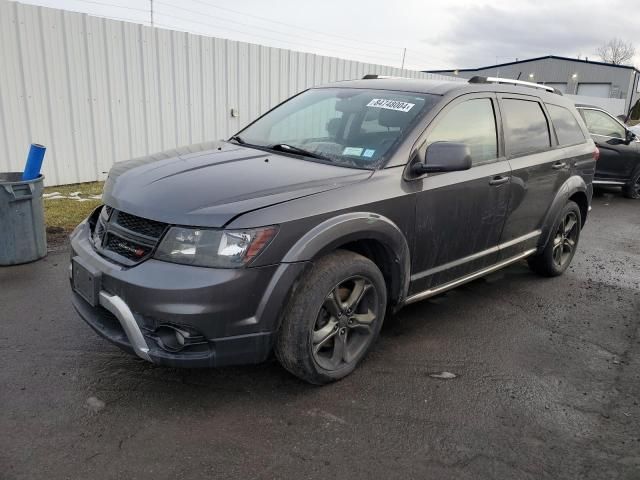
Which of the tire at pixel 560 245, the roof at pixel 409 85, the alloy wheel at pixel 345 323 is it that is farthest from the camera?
the tire at pixel 560 245

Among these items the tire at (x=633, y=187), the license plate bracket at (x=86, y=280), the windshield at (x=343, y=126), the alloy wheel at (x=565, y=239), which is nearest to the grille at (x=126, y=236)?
the license plate bracket at (x=86, y=280)

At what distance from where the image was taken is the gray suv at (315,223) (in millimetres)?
2637

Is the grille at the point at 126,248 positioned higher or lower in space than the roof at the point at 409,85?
→ lower

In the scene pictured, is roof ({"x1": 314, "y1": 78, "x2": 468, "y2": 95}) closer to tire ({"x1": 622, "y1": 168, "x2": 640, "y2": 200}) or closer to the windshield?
the windshield

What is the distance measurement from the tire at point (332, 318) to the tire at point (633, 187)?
9357mm

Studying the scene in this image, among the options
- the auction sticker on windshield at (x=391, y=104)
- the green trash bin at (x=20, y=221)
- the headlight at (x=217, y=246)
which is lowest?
the green trash bin at (x=20, y=221)

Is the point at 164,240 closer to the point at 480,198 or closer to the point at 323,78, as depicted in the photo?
the point at 480,198

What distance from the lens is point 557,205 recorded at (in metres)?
4.86

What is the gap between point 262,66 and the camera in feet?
33.9

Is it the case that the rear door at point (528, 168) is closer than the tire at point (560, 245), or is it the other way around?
the rear door at point (528, 168)

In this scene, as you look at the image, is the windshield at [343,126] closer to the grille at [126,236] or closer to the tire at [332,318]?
the tire at [332,318]

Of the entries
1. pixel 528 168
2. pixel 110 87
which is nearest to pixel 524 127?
pixel 528 168

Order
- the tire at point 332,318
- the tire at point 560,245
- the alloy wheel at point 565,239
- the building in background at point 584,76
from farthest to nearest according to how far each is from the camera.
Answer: the building in background at point 584,76, the alloy wheel at point 565,239, the tire at point 560,245, the tire at point 332,318

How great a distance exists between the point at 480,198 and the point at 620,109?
45.5m
